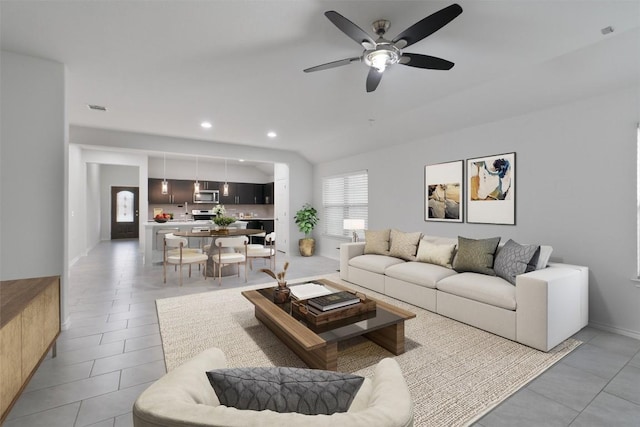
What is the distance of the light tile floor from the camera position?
1822 mm

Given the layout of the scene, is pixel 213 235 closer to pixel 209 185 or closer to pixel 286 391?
pixel 286 391

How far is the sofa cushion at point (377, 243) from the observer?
16.0ft

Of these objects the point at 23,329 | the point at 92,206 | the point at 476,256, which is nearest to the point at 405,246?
the point at 476,256

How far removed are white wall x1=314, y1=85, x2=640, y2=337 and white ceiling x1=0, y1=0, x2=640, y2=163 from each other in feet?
0.80

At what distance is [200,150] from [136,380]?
5008mm

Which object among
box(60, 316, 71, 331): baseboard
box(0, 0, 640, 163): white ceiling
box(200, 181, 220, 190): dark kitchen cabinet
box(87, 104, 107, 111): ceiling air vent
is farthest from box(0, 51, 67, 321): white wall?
box(200, 181, 220, 190): dark kitchen cabinet

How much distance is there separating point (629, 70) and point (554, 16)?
1312 mm

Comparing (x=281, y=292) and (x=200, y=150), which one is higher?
(x=200, y=150)

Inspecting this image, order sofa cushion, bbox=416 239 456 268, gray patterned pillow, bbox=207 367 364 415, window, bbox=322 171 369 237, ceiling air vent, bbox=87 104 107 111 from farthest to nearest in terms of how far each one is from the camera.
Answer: window, bbox=322 171 369 237
ceiling air vent, bbox=87 104 107 111
sofa cushion, bbox=416 239 456 268
gray patterned pillow, bbox=207 367 364 415

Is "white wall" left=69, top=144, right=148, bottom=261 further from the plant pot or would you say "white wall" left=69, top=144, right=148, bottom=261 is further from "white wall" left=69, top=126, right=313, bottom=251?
the plant pot

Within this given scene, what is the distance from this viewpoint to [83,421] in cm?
178

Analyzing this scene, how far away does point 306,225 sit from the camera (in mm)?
7730

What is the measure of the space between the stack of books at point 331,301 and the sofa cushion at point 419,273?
4.30ft

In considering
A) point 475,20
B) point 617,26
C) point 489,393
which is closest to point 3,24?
point 475,20
